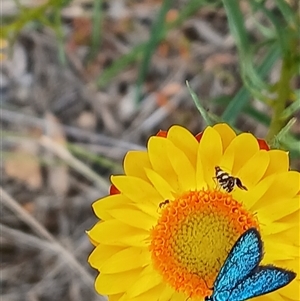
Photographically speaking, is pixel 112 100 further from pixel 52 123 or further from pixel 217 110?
pixel 217 110

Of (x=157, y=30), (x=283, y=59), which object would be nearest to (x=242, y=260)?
(x=283, y=59)

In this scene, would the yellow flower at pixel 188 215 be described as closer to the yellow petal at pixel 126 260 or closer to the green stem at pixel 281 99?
the yellow petal at pixel 126 260

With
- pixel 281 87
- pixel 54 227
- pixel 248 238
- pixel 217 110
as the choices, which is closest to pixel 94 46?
pixel 217 110

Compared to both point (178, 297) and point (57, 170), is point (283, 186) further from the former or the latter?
point (57, 170)

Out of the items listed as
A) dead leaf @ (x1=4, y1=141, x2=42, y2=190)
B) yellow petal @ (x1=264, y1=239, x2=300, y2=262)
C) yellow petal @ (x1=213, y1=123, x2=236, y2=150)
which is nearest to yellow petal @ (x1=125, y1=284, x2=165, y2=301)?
yellow petal @ (x1=264, y1=239, x2=300, y2=262)

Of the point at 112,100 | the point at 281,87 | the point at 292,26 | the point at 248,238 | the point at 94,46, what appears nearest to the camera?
the point at 248,238

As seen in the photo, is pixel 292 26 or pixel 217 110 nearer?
pixel 292 26

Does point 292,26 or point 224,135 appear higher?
point 292,26
